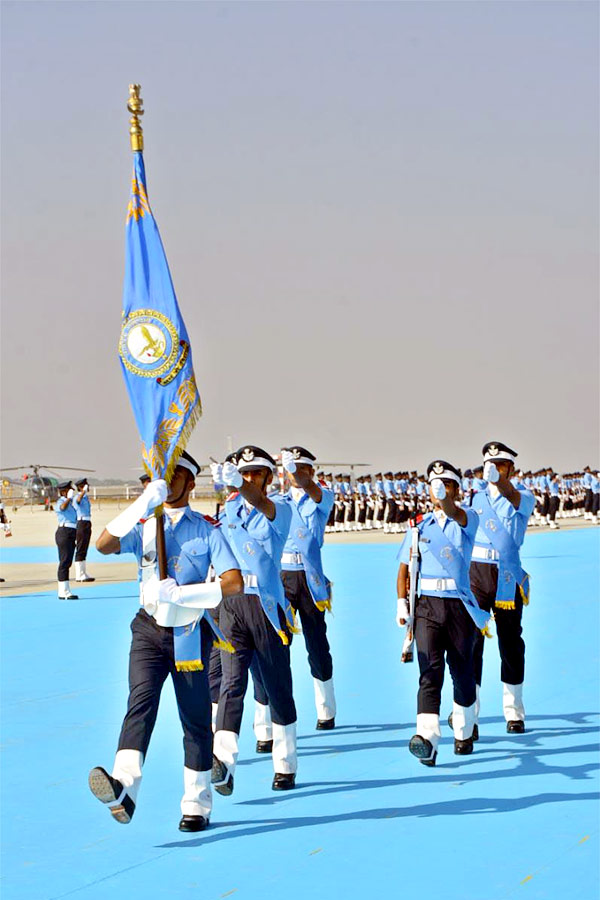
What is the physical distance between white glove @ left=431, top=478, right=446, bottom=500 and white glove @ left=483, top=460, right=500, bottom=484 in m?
0.86

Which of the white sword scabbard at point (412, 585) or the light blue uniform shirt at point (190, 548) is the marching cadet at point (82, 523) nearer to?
the white sword scabbard at point (412, 585)

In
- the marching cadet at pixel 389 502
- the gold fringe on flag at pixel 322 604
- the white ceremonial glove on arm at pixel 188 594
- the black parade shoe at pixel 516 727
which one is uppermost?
the marching cadet at pixel 389 502

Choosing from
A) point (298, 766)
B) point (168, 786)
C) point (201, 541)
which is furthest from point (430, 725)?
point (201, 541)

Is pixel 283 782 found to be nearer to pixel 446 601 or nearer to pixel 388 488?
pixel 446 601

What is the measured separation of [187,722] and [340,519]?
38129mm

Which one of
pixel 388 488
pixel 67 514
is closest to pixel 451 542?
pixel 67 514

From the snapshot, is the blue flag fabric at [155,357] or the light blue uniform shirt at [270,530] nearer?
the blue flag fabric at [155,357]

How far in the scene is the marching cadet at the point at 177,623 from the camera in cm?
633

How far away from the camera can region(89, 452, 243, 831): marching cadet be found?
249 inches

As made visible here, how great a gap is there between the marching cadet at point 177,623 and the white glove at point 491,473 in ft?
9.38

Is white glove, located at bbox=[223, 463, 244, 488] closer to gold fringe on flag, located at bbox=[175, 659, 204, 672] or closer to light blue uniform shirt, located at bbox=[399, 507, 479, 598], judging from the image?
gold fringe on flag, located at bbox=[175, 659, 204, 672]

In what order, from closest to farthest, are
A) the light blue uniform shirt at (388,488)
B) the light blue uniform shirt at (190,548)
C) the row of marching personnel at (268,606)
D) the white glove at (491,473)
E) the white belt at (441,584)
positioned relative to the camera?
the row of marching personnel at (268,606), the light blue uniform shirt at (190,548), the white belt at (441,584), the white glove at (491,473), the light blue uniform shirt at (388,488)

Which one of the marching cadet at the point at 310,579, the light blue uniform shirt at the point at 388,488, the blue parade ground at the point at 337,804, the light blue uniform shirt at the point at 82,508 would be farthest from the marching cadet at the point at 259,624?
the light blue uniform shirt at the point at 388,488

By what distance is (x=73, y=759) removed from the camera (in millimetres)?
8688
